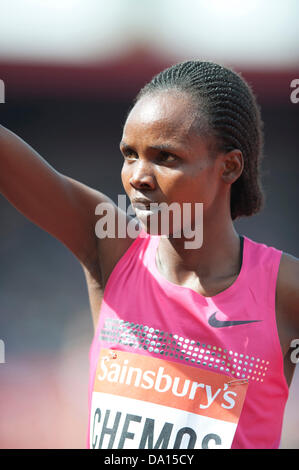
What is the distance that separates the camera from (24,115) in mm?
7516

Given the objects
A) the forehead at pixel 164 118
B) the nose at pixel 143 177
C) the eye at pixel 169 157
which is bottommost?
the nose at pixel 143 177

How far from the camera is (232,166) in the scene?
71.6 inches

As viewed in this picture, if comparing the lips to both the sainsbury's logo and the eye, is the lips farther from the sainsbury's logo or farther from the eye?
the sainsbury's logo

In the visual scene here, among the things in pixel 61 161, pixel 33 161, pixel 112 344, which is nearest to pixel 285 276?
pixel 112 344

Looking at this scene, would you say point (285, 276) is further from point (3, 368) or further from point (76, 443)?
point (3, 368)

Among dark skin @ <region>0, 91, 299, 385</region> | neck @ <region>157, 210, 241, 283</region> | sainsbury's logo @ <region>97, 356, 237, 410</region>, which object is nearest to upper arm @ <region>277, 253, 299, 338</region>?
dark skin @ <region>0, 91, 299, 385</region>

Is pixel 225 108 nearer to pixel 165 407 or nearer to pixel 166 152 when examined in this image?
pixel 166 152

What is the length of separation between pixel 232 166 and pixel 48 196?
573 millimetres

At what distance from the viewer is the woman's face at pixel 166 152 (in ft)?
5.43

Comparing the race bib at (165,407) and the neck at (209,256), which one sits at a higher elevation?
the neck at (209,256)

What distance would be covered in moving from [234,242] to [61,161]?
→ 5.92 metres

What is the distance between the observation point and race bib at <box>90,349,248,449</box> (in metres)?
1.68

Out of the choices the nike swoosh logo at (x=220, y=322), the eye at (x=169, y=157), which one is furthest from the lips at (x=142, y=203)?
the nike swoosh logo at (x=220, y=322)
